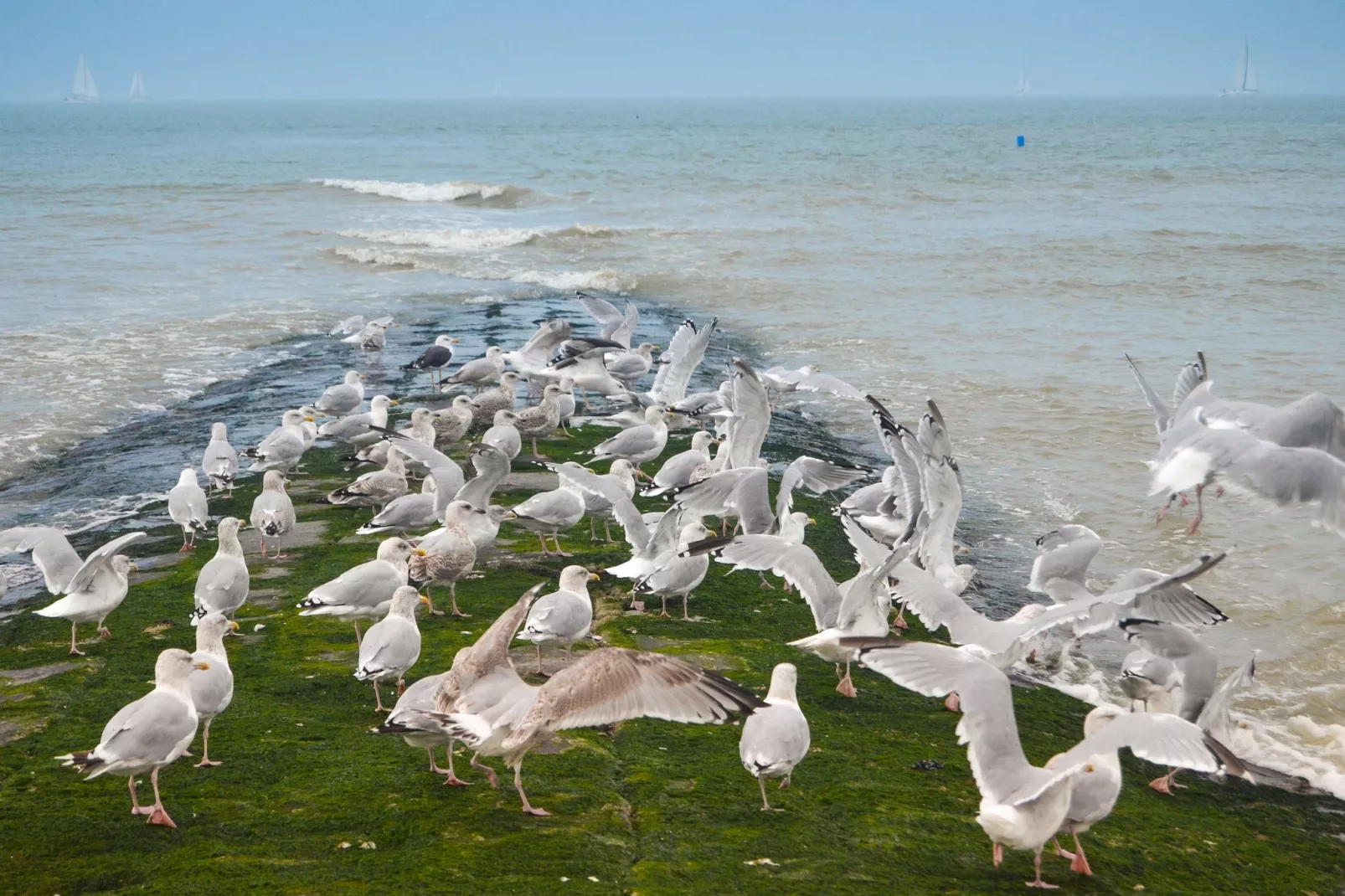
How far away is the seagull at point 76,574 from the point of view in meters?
7.27

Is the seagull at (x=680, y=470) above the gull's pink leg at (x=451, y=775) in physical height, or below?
above

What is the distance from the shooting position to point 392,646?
6457 mm

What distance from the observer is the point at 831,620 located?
24.3 feet

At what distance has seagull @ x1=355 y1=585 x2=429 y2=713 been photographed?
21.0 ft

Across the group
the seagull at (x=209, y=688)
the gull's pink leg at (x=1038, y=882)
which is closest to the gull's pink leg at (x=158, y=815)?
the seagull at (x=209, y=688)

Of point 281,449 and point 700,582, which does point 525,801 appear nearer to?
point 700,582

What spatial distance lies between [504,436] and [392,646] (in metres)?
4.98

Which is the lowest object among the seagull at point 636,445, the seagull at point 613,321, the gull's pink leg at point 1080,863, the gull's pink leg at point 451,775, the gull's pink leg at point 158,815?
the gull's pink leg at point 1080,863

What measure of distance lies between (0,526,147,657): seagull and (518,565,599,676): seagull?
2331 mm

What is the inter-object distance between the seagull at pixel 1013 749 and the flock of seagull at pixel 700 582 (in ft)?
0.03

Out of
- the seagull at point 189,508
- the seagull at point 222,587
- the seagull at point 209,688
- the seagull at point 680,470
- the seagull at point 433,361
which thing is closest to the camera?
the seagull at point 209,688

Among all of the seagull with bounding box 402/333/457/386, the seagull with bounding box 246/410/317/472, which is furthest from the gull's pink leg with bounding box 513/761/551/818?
the seagull with bounding box 402/333/457/386

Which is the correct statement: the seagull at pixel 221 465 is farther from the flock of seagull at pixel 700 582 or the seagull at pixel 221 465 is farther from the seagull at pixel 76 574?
the seagull at pixel 76 574

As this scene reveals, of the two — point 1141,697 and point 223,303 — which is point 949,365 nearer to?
point 1141,697
